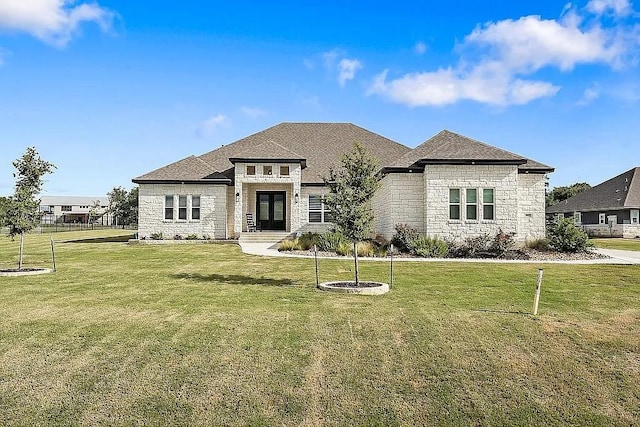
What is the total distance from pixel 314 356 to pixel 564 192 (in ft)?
Result: 250

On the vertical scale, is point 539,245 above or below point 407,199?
below

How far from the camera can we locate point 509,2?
1762cm

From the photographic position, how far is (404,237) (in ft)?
68.7

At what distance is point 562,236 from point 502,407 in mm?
17545

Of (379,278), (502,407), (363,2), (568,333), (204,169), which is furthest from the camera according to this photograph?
(204,169)

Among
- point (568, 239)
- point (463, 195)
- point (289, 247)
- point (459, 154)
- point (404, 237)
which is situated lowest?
point (289, 247)

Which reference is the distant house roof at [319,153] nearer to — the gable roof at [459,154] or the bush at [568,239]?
the gable roof at [459,154]

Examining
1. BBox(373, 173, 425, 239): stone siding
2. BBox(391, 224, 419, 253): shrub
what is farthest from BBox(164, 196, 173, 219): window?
BBox(391, 224, 419, 253): shrub

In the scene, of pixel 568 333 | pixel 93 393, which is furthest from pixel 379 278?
pixel 93 393

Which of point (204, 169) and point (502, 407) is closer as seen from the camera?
point (502, 407)

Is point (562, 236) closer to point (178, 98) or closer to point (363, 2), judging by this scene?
point (363, 2)

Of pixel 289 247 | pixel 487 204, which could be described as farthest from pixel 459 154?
pixel 289 247

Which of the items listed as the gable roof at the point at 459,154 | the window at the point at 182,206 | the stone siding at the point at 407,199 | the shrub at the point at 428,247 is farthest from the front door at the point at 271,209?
the shrub at the point at 428,247

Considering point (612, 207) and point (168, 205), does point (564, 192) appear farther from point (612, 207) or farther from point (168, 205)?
point (168, 205)
